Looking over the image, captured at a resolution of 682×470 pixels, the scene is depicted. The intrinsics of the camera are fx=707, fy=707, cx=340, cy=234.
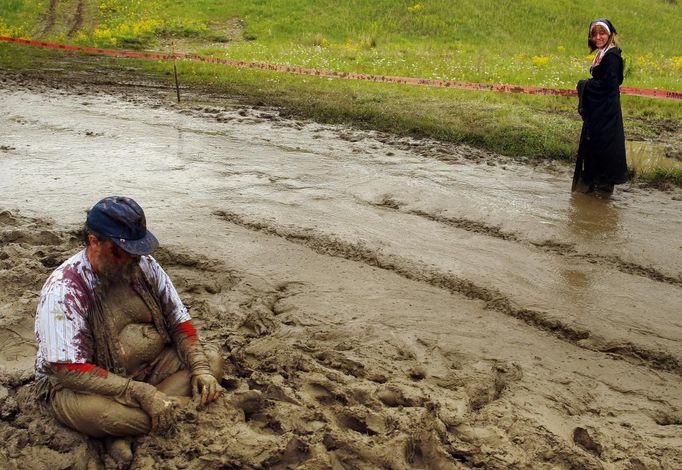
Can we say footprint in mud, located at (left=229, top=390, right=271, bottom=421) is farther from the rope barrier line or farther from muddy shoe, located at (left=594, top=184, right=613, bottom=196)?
the rope barrier line

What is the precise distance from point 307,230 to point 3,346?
9.49ft

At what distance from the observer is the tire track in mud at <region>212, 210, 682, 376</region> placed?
4.62 m

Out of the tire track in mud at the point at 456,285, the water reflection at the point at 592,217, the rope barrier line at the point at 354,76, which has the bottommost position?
the tire track in mud at the point at 456,285

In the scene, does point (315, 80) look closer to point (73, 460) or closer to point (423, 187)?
point (423, 187)

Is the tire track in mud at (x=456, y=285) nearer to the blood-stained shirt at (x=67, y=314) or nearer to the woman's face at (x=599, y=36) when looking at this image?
the blood-stained shirt at (x=67, y=314)

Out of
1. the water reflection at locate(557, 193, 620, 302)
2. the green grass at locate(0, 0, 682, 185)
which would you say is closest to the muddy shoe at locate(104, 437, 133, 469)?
the water reflection at locate(557, 193, 620, 302)

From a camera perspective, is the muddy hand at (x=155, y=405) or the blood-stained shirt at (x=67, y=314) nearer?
the blood-stained shirt at (x=67, y=314)

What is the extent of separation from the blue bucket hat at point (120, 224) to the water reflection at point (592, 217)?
181 inches

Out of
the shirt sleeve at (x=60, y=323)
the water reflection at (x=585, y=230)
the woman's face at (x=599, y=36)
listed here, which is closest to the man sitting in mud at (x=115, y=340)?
the shirt sleeve at (x=60, y=323)

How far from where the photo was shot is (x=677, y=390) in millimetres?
4254

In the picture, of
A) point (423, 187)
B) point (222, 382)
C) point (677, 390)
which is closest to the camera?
point (222, 382)

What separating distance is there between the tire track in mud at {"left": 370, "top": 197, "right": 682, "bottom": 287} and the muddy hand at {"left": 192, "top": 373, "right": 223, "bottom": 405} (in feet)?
12.1

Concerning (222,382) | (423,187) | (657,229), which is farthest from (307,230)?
(657,229)

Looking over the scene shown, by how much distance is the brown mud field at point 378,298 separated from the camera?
355 centimetres
